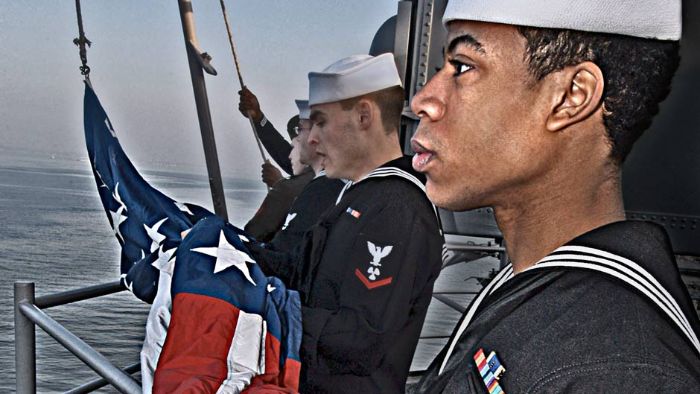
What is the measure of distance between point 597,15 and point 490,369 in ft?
1.04

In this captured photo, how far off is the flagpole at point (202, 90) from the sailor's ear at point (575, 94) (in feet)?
16.9

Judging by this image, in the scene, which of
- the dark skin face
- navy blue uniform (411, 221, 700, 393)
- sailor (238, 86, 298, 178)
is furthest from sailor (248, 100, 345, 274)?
sailor (238, 86, 298, 178)

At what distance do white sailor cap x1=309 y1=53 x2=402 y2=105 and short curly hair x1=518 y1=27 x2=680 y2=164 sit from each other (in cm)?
134

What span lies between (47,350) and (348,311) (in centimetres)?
1661

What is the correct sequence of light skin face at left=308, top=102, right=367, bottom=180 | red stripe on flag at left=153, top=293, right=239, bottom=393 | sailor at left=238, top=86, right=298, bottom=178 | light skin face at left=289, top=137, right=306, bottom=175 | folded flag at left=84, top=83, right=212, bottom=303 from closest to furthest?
1. red stripe on flag at left=153, top=293, right=239, bottom=393
2. folded flag at left=84, top=83, right=212, bottom=303
3. light skin face at left=308, top=102, right=367, bottom=180
4. light skin face at left=289, top=137, right=306, bottom=175
5. sailor at left=238, top=86, right=298, bottom=178

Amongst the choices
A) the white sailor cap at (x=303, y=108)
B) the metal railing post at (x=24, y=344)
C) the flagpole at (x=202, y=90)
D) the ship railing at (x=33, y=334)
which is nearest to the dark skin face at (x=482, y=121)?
the ship railing at (x=33, y=334)

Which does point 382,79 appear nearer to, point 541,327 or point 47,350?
point 541,327

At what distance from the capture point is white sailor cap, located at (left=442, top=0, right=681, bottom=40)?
1.95 feet

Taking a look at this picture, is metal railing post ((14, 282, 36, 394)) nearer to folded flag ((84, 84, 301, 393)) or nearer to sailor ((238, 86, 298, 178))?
folded flag ((84, 84, 301, 393))

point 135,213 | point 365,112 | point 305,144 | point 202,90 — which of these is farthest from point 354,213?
point 202,90

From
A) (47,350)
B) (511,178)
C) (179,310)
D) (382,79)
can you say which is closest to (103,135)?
(382,79)

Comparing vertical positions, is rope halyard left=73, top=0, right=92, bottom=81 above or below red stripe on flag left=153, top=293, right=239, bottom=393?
above

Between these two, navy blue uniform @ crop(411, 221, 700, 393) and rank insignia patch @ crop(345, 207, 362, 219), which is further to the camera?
rank insignia patch @ crop(345, 207, 362, 219)

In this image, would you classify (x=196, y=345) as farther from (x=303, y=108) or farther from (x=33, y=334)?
(x=303, y=108)
